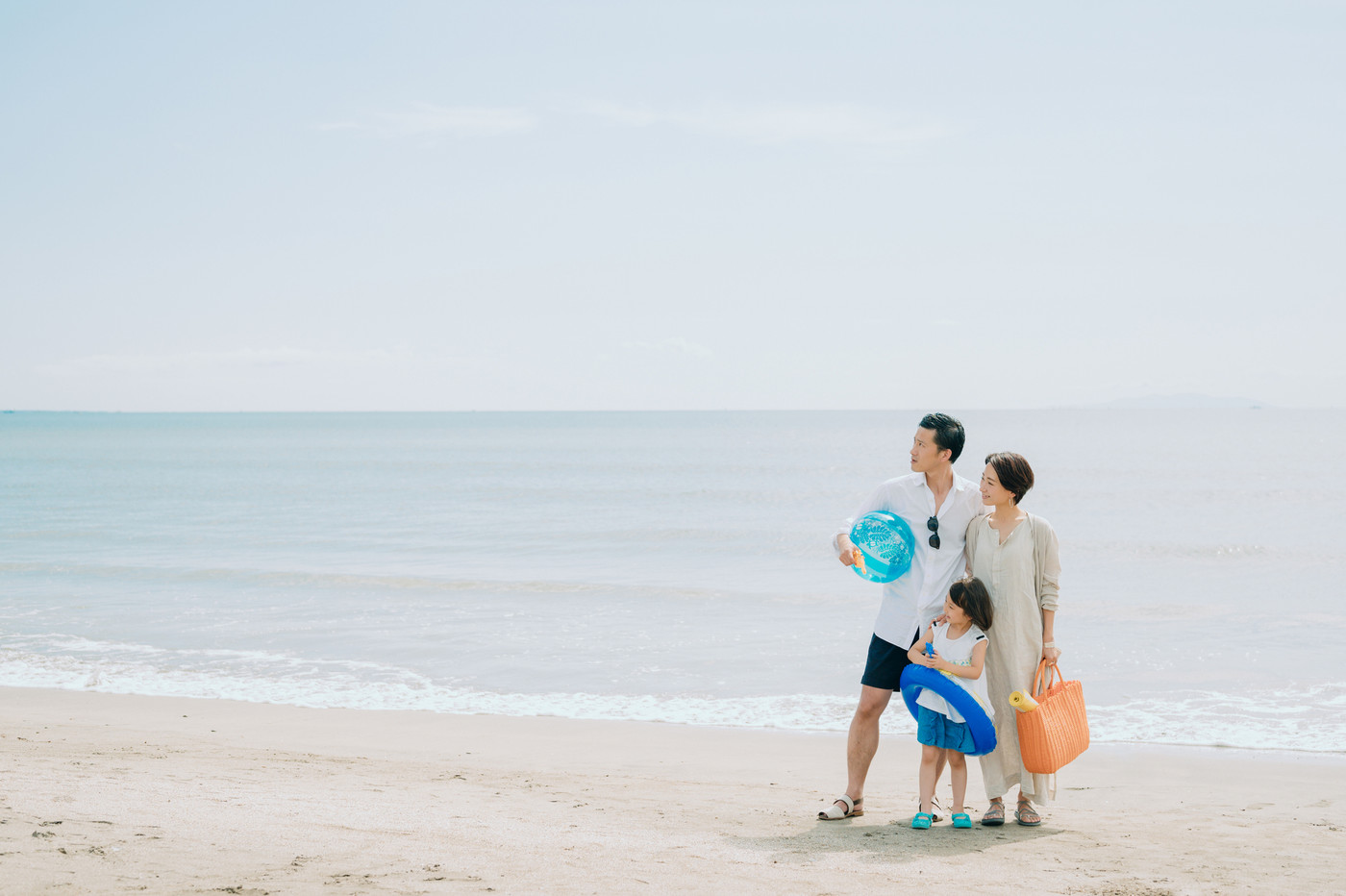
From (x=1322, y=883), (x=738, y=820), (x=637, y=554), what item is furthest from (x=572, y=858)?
(x=637, y=554)

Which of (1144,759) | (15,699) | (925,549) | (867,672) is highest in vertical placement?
(925,549)

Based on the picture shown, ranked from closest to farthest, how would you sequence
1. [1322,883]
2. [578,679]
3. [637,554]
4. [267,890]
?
[267,890]
[1322,883]
[578,679]
[637,554]

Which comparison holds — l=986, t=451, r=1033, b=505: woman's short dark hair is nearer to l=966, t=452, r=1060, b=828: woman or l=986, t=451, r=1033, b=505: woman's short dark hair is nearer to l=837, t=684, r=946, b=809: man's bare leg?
l=966, t=452, r=1060, b=828: woman

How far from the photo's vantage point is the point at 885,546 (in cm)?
454

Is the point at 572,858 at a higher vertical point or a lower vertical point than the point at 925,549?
lower

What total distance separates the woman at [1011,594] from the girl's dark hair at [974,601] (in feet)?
0.44

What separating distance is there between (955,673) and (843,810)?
1091mm

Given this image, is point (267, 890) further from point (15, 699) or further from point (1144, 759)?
point (15, 699)

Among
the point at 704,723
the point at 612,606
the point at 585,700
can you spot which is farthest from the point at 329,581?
the point at 704,723

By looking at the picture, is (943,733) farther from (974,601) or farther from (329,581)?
(329,581)

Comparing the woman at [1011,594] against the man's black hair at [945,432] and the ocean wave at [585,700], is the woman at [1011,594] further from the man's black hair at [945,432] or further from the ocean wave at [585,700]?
the ocean wave at [585,700]

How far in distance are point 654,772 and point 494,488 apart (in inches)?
1312

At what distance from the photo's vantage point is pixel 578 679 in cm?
953

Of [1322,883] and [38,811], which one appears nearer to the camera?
[1322,883]
